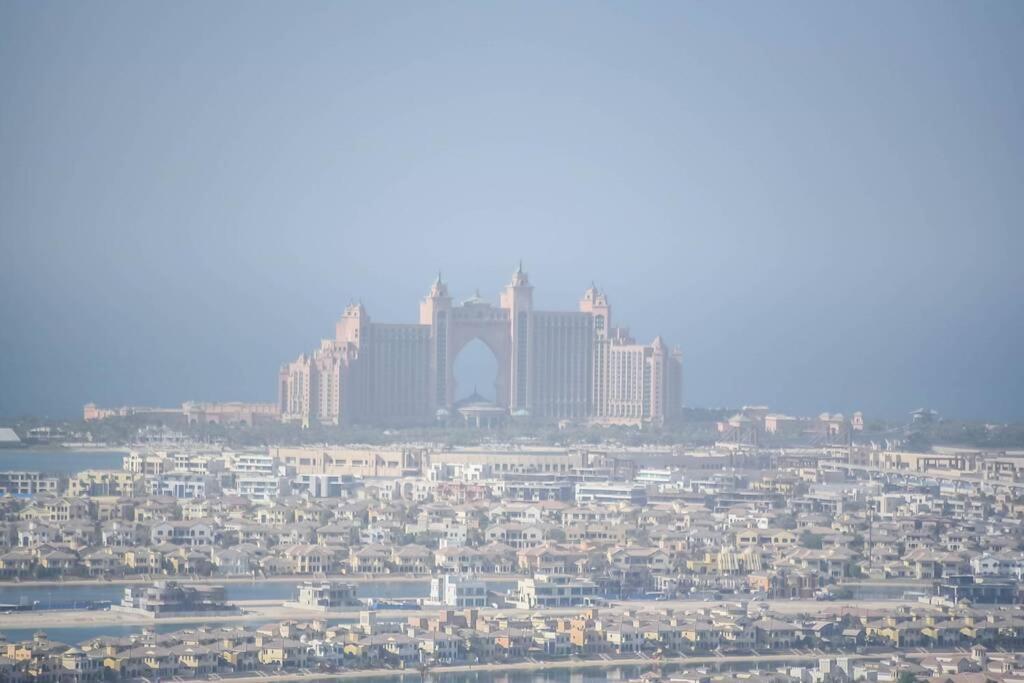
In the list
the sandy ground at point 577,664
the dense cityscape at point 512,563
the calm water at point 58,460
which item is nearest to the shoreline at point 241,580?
the dense cityscape at point 512,563

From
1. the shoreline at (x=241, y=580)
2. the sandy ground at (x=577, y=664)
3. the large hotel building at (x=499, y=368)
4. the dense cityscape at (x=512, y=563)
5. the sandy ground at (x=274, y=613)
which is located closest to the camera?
the sandy ground at (x=577, y=664)

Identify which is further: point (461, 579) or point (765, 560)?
point (765, 560)

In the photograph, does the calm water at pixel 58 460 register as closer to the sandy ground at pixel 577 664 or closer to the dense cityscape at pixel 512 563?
the dense cityscape at pixel 512 563

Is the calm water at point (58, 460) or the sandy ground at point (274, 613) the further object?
the calm water at point (58, 460)

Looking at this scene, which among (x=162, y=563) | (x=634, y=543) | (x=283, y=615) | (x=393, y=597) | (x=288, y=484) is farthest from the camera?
(x=288, y=484)

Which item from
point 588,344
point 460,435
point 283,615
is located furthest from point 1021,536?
point 588,344

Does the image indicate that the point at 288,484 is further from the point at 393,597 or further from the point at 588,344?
the point at 588,344
